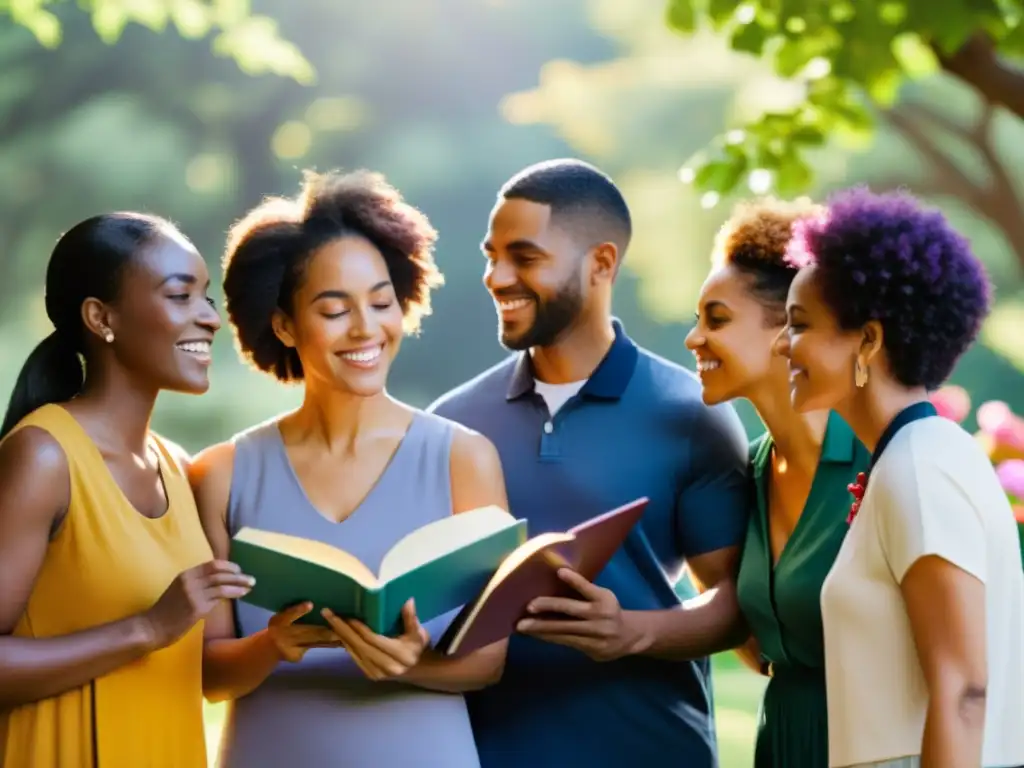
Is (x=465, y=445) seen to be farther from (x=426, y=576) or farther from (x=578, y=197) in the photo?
(x=578, y=197)

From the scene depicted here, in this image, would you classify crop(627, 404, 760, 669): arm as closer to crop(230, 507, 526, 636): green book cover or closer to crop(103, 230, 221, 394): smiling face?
crop(230, 507, 526, 636): green book cover

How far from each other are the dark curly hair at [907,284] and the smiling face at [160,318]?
107cm

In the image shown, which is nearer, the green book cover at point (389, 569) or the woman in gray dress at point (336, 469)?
the green book cover at point (389, 569)

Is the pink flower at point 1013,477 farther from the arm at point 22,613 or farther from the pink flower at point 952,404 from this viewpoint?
the arm at point 22,613

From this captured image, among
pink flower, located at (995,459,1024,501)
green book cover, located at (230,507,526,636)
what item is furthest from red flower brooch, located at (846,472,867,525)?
pink flower, located at (995,459,1024,501)

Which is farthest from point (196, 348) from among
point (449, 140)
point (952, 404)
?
point (449, 140)

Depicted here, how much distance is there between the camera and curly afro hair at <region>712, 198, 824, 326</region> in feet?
9.45

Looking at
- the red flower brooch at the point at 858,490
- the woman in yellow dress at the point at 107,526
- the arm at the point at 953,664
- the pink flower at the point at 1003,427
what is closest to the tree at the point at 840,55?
the red flower brooch at the point at 858,490

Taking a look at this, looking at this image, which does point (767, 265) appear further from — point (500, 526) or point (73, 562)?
point (73, 562)

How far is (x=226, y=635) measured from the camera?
267 centimetres

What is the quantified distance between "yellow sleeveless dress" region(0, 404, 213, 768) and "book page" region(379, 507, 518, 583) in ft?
1.42

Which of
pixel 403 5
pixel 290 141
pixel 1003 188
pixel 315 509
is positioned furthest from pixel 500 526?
pixel 403 5

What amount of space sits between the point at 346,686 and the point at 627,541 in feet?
2.13

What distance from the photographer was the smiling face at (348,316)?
8.85ft
